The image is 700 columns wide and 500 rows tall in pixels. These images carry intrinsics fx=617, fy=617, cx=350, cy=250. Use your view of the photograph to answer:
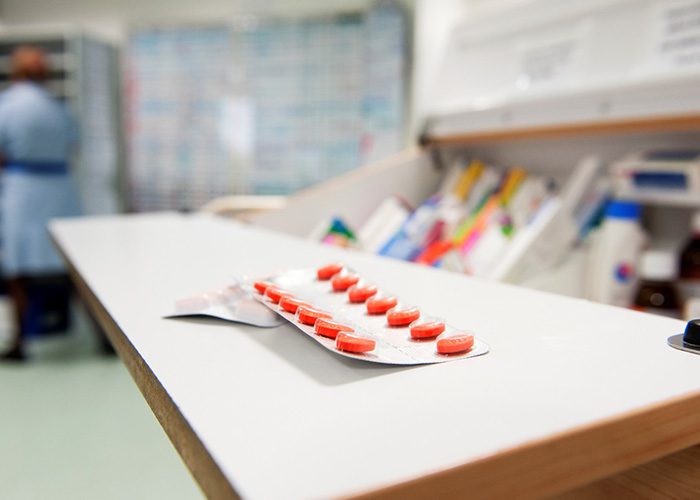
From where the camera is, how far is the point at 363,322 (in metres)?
0.59

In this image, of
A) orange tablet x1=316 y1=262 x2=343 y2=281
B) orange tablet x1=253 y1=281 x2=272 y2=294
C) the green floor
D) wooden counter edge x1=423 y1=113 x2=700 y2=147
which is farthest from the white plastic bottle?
Answer: the green floor

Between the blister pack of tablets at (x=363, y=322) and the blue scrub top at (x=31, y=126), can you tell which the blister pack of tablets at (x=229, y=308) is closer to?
the blister pack of tablets at (x=363, y=322)

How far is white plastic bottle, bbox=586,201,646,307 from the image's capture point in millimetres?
1206

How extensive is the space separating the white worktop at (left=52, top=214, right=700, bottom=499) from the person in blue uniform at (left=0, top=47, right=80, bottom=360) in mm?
2651

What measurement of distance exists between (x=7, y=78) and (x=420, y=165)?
3.52 m

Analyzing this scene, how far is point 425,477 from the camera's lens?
0.32 metres

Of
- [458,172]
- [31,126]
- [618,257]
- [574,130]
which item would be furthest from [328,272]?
[31,126]

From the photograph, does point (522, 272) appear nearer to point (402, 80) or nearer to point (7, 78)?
point (402, 80)

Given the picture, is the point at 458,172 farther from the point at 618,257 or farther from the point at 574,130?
the point at 618,257

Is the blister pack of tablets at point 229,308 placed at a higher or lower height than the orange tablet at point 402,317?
lower

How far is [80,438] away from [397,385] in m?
2.03

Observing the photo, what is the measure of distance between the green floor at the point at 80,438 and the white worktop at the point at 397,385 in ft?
4.24

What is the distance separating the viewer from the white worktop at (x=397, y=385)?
13.4 inches

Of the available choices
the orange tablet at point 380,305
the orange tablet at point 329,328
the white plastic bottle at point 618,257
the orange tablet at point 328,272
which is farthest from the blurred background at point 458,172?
the orange tablet at point 329,328
